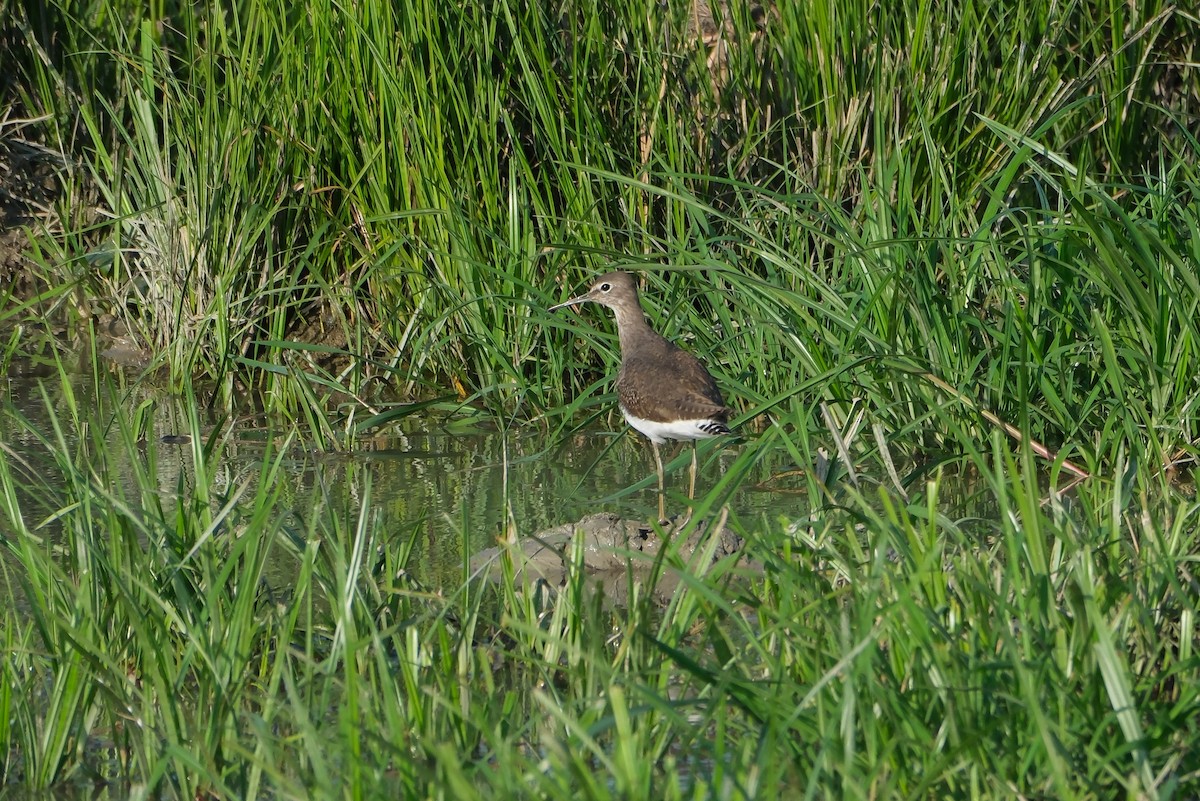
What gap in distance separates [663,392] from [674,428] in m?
0.12

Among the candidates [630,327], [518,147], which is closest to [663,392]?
[630,327]

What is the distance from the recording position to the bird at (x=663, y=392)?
500cm

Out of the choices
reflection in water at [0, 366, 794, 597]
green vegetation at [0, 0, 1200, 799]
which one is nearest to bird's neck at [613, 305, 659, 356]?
green vegetation at [0, 0, 1200, 799]

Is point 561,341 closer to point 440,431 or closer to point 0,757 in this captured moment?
point 440,431

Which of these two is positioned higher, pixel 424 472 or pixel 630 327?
pixel 630 327

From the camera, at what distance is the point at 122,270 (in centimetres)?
743

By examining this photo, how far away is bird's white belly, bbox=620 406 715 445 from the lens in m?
4.98

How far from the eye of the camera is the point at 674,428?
504 cm

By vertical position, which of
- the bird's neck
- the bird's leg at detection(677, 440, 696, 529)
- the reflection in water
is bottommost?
the reflection in water

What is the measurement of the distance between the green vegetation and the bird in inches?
6.3

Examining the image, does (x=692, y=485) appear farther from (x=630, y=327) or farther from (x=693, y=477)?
(x=630, y=327)

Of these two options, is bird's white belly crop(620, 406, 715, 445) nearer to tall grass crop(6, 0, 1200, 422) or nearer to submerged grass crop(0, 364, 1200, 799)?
tall grass crop(6, 0, 1200, 422)

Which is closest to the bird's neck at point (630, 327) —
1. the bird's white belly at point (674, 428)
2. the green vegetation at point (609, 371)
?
the green vegetation at point (609, 371)

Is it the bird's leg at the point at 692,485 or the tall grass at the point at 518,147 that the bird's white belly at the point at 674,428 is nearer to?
the bird's leg at the point at 692,485
